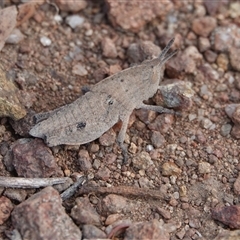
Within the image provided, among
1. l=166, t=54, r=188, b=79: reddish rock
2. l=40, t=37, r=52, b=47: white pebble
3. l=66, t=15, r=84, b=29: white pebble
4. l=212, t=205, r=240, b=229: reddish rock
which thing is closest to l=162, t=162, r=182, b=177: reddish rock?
l=212, t=205, r=240, b=229: reddish rock

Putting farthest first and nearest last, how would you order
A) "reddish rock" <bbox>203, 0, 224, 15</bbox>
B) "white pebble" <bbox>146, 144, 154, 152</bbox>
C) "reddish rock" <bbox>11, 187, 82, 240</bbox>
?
1. "reddish rock" <bbox>203, 0, 224, 15</bbox>
2. "white pebble" <bbox>146, 144, 154, 152</bbox>
3. "reddish rock" <bbox>11, 187, 82, 240</bbox>

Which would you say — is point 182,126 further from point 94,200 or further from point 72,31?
point 72,31

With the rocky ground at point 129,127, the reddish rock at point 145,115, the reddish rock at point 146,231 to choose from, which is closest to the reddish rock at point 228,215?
the rocky ground at point 129,127

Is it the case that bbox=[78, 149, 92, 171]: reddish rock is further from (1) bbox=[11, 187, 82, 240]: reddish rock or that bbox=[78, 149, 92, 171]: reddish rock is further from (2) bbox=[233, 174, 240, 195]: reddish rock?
(2) bbox=[233, 174, 240, 195]: reddish rock

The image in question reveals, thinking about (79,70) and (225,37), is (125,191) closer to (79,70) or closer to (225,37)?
(79,70)

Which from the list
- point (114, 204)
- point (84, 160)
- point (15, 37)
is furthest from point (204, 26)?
point (114, 204)
